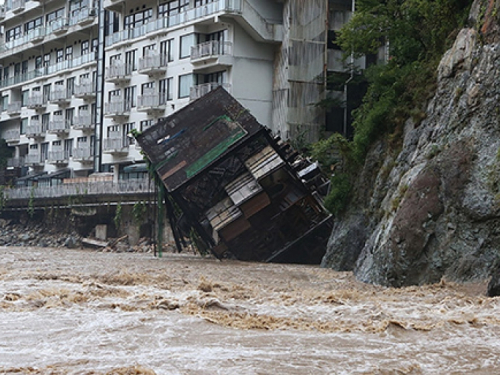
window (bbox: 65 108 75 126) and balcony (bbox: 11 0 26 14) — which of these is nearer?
window (bbox: 65 108 75 126)

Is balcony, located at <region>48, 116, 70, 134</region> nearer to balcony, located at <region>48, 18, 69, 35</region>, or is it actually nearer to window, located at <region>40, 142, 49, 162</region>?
window, located at <region>40, 142, 49, 162</region>

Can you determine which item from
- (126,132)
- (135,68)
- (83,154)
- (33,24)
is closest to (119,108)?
(126,132)

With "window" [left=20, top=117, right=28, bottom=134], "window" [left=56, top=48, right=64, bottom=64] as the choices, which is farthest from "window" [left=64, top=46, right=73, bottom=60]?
"window" [left=20, top=117, right=28, bottom=134]

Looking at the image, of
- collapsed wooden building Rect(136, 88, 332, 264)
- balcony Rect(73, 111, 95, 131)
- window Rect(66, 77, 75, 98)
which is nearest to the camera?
collapsed wooden building Rect(136, 88, 332, 264)

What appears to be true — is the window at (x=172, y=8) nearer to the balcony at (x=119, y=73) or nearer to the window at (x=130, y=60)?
the window at (x=130, y=60)

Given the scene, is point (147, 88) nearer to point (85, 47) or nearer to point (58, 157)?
point (85, 47)

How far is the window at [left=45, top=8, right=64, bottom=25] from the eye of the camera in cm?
7575

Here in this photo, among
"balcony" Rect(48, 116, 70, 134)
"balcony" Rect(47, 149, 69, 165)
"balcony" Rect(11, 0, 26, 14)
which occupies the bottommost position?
"balcony" Rect(47, 149, 69, 165)

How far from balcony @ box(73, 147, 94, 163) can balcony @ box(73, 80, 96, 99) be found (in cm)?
423

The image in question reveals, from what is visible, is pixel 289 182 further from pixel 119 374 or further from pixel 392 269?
pixel 119 374

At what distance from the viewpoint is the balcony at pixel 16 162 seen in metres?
79.4

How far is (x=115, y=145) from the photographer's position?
6322 centimetres

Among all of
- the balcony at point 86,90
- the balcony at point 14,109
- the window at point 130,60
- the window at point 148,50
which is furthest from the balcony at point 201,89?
the balcony at point 14,109

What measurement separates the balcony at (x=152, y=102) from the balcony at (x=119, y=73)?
3706 millimetres
